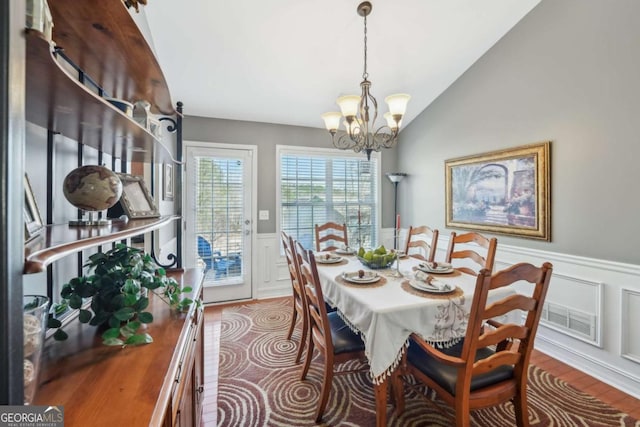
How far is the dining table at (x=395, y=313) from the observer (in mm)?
1484

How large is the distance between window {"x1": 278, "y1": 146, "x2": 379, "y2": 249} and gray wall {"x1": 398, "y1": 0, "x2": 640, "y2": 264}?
63.2 inches

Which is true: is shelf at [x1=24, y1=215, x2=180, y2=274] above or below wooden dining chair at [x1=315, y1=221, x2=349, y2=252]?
above

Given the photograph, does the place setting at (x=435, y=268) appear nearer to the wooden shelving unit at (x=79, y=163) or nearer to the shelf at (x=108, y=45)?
the wooden shelving unit at (x=79, y=163)

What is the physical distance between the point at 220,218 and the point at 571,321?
12.2ft

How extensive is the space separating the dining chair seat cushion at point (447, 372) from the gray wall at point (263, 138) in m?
2.70

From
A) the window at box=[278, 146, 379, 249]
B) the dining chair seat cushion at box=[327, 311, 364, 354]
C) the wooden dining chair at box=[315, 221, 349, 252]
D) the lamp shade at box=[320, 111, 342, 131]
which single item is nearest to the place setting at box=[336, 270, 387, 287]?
the dining chair seat cushion at box=[327, 311, 364, 354]

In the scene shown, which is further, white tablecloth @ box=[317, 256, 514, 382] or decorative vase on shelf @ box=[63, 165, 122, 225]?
white tablecloth @ box=[317, 256, 514, 382]

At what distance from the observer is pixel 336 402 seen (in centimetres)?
194

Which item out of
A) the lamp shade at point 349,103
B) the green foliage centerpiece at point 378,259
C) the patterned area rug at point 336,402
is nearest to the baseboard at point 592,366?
the patterned area rug at point 336,402

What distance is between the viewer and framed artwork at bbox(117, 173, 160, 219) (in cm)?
129

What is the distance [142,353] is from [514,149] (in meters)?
3.28

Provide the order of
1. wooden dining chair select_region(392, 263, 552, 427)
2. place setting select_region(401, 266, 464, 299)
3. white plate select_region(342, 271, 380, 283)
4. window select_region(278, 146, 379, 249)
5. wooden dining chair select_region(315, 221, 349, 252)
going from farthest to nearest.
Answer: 1. window select_region(278, 146, 379, 249)
2. wooden dining chair select_region(315, 221, 349, 252)
3. white plate select_region(342, 271, 380, 283)
4. place setting select_region(401, 266, 464, 299)
5. wooden dining chair select_region(392, 263, 552, 427)

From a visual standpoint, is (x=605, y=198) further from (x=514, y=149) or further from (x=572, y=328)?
(x=572, y=328)

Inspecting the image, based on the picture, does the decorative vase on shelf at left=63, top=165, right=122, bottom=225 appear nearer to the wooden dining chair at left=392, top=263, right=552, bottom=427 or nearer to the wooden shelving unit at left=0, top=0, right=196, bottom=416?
the wooden shelving unit at left=0, top=0, right=196, bottom=416
